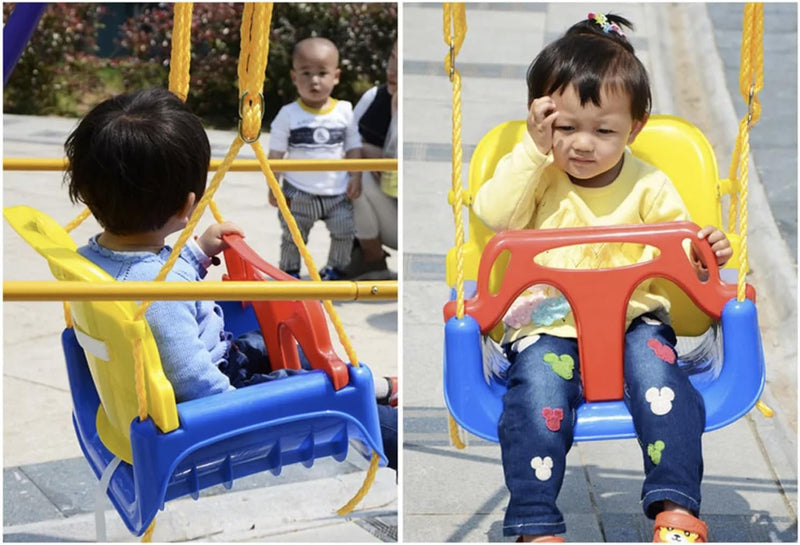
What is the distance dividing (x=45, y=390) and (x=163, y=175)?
82.6 inches

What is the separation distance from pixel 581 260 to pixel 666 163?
552 mm

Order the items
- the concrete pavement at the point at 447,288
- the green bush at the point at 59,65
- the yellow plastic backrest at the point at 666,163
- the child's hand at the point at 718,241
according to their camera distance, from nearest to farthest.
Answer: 1. the child's hand at the point at 718,241
2. the yellow plastic backrest at the point at 666,163
3. the concrete pavement at the point at 447,288
4. the green bush at the point at 59,65

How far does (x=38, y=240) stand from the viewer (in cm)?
237

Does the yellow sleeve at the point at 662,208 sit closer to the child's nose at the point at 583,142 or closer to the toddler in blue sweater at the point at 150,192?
the child's nose at the point at 583,142

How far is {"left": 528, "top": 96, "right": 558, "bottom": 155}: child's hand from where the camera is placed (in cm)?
260

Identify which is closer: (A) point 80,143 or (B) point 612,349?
(A) point 80,143

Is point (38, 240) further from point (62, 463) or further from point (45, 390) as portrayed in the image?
point (45, 390)

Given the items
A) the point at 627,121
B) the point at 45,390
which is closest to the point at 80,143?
the point at 627,121

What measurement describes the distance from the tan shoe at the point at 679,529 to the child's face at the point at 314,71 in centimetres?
365

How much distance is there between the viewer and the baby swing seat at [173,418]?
7.25ft

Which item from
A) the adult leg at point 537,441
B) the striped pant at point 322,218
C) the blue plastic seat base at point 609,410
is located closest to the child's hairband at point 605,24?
the blue plastic seat base at point 609,410

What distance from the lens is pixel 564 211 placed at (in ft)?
9.09

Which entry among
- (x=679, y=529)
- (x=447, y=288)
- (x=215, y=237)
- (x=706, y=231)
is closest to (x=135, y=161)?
(x=215, y=237)

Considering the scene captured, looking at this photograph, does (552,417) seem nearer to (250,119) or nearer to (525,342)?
(525,342)
